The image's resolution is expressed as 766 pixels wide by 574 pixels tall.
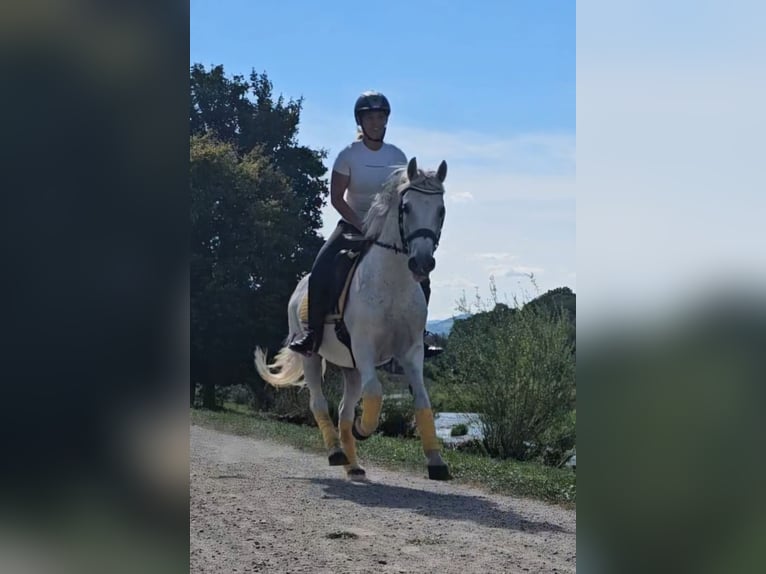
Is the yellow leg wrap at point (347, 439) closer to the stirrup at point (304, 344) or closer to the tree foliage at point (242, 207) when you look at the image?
the stirrup at point (304, 344)

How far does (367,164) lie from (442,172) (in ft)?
2.37

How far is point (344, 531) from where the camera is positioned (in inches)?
159

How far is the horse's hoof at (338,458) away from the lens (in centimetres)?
558

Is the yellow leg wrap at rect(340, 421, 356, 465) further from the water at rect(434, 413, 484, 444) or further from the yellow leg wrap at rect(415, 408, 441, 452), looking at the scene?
the water at rect(434, 413, 484, 444)

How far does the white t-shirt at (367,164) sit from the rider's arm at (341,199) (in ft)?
0.11

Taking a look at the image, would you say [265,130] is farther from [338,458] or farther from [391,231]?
[338,458]

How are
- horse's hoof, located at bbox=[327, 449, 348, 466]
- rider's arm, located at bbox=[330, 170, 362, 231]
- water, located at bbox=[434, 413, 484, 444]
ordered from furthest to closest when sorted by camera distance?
water, located at bbox=[434, 413, 484, 444] < horse's hoof, located at bbox=[327, 449, 348, 466] < rider's arm, located at bbox=[330, 170, 362, 231]

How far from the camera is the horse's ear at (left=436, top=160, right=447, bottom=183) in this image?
179 inches

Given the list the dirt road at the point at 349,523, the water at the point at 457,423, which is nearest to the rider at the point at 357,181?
the dirt road at the point at 349,523
